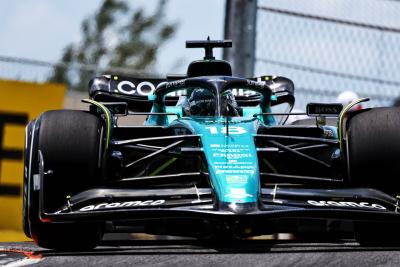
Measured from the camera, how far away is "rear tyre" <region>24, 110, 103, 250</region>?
6.74m

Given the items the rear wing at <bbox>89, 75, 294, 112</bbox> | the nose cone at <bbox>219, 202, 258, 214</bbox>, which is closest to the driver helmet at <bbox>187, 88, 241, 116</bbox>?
the rear wing at <bbox>89, 75, 294, 112</bbox>

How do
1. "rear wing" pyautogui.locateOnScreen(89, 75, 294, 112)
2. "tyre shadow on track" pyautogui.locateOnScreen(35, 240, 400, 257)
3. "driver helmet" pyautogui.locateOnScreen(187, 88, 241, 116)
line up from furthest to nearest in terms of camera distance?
"rear wing" pyautogui.locateOnScreen(89, 75, 294, 112), "driver helmet" pyautogui.locateOnScreen(187, 88, 241, 116), "tyre shadow on track" pyautogui.locateOnScreen(35, 240, 400, 257)

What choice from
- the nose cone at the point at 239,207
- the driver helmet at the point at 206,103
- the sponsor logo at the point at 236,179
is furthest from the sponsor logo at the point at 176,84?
the nose cone at the point at 239,207

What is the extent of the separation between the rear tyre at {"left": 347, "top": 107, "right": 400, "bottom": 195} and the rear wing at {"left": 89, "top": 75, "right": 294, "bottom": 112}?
265 centimetres

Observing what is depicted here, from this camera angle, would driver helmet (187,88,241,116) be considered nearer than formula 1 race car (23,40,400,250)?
No

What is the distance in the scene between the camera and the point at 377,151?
691 cm

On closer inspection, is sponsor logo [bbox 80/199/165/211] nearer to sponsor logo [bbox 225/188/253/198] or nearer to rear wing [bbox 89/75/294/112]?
sponsor logo [bbox 225/188/253/198]

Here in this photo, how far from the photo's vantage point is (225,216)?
6.07 meters

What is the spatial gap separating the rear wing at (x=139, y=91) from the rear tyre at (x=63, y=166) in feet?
8.83

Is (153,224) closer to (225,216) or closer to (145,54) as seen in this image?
(225,216)

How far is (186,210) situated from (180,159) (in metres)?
1.59

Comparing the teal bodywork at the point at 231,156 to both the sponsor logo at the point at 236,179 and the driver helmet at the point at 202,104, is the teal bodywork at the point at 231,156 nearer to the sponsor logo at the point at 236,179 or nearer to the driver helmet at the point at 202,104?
the sponsor logo at the point at 236,179

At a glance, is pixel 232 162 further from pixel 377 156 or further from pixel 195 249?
pixel 377 156

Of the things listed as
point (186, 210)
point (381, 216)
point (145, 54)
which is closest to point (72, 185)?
point (186, 210)
